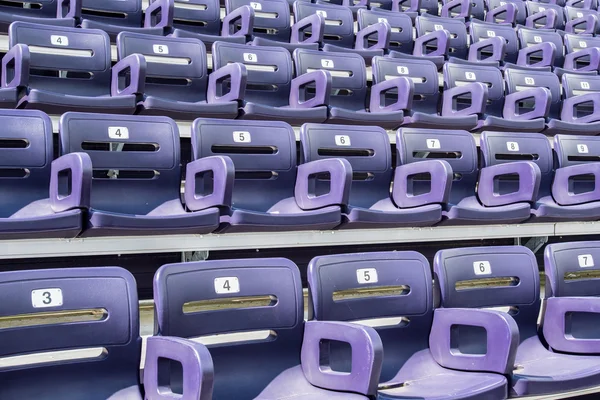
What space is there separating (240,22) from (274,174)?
805mm

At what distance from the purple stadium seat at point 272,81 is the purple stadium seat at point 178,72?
0.05 meters

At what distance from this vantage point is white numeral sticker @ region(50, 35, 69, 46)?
1.42 metres

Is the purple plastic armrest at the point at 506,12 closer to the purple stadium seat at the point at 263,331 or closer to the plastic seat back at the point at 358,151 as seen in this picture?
the plastic seat back at the point at 358,151

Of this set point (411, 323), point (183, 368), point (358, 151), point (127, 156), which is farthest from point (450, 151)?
point (183, 368)

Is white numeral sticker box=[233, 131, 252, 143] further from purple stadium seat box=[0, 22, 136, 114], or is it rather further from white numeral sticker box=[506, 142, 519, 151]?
white numeral sticker box=[506, 142, 519, 151]

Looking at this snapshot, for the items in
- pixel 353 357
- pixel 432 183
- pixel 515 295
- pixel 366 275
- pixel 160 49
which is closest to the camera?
pixel 353 357

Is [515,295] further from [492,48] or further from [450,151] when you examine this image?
→ [492,48]

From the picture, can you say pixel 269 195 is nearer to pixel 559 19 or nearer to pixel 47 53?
pixel 47 53

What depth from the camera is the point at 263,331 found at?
915mm

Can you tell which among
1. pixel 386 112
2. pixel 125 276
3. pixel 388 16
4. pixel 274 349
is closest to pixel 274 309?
pixel 274 349

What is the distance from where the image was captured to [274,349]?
0.89m

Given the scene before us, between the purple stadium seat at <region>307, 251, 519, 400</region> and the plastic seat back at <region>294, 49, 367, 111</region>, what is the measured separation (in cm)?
81

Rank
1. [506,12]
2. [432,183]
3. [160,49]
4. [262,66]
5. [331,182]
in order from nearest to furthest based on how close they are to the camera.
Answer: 1. [331,182]
2. [432,183]
3. [160,49]
4. [262,66]
5. [506,12]

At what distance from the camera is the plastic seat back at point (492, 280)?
1.03 metres
